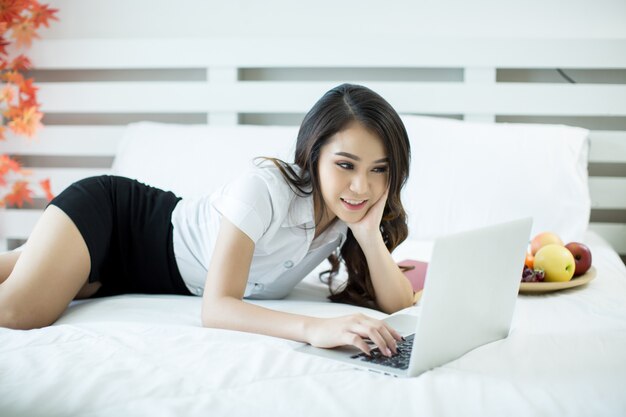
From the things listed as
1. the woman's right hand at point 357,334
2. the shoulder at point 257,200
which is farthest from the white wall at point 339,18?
the woman's right hand at point 357,334

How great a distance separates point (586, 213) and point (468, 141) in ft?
1.39

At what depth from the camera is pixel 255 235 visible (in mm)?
1323

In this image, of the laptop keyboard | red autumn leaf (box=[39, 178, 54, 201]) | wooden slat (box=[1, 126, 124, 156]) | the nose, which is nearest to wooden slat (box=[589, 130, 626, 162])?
the nose

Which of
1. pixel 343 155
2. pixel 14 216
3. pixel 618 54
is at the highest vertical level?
pixel 618 54

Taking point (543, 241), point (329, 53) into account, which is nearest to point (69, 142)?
point (329, 53)

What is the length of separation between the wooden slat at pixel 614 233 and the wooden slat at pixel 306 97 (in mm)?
408

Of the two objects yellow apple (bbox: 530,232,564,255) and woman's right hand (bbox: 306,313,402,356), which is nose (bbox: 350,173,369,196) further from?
yellow apple (bbox: 530,232,564,255)

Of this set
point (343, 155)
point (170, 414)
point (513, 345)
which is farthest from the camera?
point (343, 155)

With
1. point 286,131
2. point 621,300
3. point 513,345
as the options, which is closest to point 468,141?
point 286,131

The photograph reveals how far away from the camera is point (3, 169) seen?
2.63m

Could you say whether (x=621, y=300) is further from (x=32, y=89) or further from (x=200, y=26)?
(x=32, y=89)

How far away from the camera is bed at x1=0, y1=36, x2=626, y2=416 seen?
91 centimetres

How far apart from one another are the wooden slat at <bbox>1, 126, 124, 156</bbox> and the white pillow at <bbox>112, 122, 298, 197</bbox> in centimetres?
35

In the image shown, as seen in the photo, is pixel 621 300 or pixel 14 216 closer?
pixel 621 300
